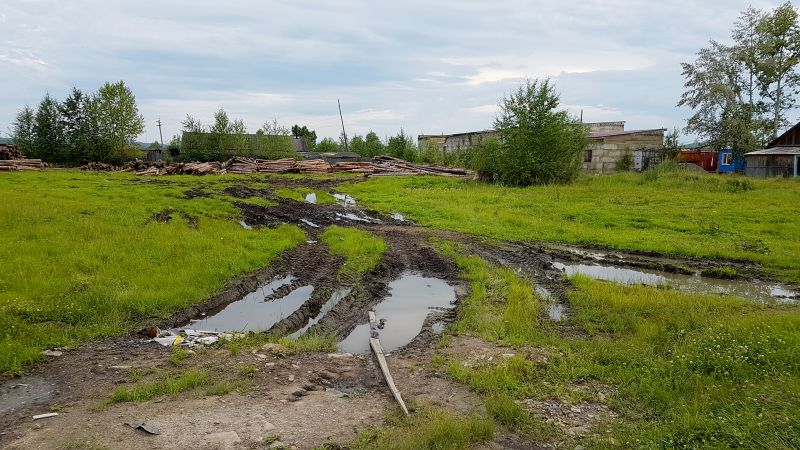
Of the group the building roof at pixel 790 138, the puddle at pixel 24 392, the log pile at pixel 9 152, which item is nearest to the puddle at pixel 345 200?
the puddle at pixel 24 392

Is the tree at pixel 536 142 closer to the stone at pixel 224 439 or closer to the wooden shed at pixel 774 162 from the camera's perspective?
the wooden shed at pixel 774 162

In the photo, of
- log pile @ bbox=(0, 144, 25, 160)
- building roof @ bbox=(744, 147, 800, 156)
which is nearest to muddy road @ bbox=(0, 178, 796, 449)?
building roof @ bbox=(744, 147, 800, 156)

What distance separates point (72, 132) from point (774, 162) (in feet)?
181

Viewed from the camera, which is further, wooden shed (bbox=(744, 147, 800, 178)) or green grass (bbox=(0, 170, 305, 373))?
wooden shed (bbox=(744, 147, 800, 178))

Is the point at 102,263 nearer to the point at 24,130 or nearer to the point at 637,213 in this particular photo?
the point at 637,213

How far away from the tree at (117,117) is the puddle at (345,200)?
29505 millimetres

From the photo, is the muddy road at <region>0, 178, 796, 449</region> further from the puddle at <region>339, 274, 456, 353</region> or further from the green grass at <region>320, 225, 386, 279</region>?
the green grass at <region>320, 225, 386, 279</region>

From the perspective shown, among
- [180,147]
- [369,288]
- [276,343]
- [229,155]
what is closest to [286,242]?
[369,288]

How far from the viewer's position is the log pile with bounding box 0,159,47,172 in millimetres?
31359

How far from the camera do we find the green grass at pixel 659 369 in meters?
4.18

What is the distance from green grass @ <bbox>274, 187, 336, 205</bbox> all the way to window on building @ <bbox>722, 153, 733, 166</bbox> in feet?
106

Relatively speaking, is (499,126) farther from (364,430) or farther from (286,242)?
(364,430)

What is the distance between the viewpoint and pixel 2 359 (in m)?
5.58

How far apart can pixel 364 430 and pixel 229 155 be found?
4237cm
